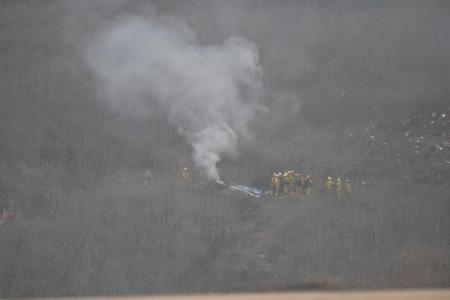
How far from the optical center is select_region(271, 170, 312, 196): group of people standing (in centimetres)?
1362

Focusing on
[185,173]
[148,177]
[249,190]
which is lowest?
[249,190]

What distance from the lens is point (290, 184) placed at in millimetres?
13820

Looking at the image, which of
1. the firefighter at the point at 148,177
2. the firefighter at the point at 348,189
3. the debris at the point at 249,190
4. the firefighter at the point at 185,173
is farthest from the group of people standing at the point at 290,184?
the firefighter at the point at 148,177

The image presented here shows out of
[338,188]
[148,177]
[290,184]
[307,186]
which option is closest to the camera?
[338,188]

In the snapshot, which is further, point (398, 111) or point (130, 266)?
point (398, 111)

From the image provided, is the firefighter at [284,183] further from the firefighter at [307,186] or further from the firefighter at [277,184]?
the firefighter at [307,186]

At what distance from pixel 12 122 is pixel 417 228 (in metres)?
12.3

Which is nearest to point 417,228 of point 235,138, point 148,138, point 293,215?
point 293,215

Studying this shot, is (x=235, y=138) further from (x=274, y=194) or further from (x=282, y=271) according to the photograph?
(x=282, y=271)

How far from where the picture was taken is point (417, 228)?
11727 millimetres

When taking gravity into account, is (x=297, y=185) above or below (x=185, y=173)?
below

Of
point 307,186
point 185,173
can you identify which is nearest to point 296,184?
point 307,186

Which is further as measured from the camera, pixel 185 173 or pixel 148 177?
pixel 185 173

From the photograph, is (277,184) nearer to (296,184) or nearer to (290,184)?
(290,184)
